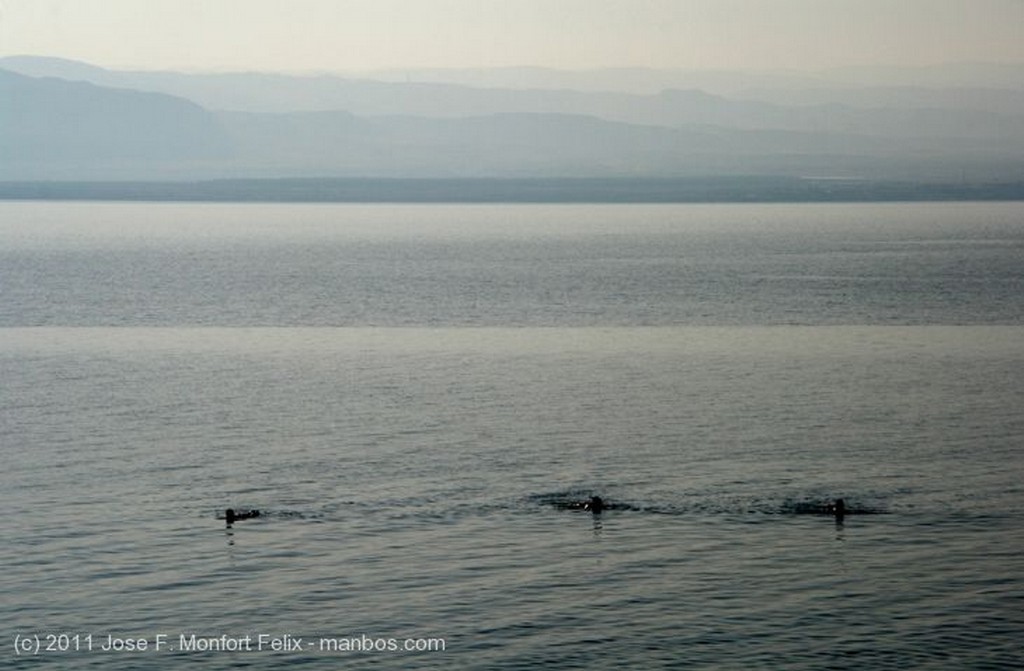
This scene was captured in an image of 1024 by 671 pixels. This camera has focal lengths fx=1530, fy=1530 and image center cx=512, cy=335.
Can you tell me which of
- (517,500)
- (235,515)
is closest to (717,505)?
(517,500)

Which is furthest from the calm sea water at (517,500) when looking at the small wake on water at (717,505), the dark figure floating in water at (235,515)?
the dark figure floating in water at (235,515)

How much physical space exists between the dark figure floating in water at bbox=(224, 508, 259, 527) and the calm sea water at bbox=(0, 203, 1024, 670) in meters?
0.89

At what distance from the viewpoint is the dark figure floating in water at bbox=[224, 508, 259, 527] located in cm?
6231

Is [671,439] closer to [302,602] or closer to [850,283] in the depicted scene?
[302,602]

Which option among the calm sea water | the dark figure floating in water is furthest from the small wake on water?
the dark figure floating in water

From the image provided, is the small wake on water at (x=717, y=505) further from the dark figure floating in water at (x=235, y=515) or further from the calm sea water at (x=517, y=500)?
the dark figure floating in water at (x=235, y=515)

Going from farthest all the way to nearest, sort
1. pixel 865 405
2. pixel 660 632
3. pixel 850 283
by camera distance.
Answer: pixel 850 283 < pixel 865 405 < pixel 660 632

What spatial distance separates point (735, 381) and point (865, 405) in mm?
11640

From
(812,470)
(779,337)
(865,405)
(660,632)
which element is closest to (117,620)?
(660,632)

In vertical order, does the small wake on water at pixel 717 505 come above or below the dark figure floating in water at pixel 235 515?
below

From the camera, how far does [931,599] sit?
5316 centimetres

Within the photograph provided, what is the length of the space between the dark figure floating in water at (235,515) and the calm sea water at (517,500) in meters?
0.89

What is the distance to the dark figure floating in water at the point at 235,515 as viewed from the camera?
204 feet

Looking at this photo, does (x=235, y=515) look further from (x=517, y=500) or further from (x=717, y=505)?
(x=717, y=505)
